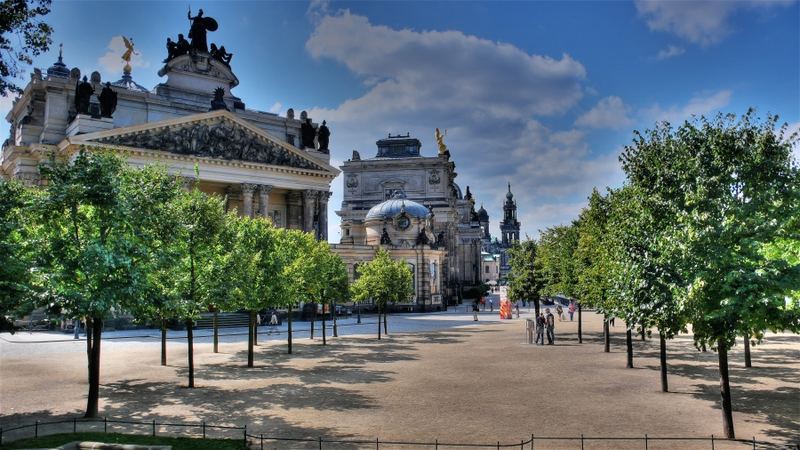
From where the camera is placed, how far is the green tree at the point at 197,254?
2275 cm

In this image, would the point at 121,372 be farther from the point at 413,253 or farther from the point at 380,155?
the point at 380,155

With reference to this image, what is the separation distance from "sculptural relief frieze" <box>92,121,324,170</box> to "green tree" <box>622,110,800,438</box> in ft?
166

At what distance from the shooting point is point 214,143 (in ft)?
199

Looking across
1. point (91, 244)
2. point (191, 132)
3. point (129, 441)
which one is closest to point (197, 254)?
point (91, 244)

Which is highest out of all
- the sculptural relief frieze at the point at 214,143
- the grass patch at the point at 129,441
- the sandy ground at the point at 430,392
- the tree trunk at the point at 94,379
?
the sculptural relief frieze at the point at 214,143

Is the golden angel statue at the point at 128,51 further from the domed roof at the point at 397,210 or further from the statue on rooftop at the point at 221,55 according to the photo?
the domed roof at the point at 397,210

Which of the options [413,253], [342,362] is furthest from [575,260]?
[413,253]

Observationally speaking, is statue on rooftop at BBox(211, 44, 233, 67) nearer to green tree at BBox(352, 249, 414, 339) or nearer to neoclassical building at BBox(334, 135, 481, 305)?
neoclassical building at BBox(334, 135, 481, 305)

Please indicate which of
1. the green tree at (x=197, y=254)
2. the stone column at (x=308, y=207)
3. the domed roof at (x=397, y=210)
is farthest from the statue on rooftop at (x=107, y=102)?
the green tree at (x=197, y=254)

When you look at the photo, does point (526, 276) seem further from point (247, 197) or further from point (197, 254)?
point (247, 197)

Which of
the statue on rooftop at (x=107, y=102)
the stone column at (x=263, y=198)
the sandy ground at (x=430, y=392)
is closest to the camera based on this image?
the sandy ground at (x=430, y=392)

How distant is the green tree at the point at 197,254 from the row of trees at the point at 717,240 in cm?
1555

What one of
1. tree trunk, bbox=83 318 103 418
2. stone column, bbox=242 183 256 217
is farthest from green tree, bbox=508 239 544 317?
tree trunk, bbox=83 318 103 418

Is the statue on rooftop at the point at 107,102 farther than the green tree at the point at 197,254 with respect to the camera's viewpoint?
Yes
